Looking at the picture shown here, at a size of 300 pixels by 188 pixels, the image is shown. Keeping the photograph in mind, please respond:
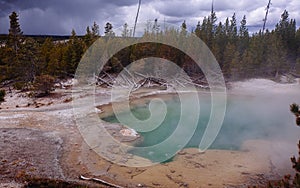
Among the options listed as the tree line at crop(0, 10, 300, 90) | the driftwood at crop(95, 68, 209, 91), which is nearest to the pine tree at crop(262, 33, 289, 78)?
the tree line at crop(0, 10, 300, 90)

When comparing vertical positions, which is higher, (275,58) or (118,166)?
(275,58)

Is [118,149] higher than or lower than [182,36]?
lower

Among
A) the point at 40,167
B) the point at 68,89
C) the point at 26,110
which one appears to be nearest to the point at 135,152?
the point at 40,167

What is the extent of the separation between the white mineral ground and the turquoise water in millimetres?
1231

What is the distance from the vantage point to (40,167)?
40.9 feet

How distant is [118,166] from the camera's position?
13.0m

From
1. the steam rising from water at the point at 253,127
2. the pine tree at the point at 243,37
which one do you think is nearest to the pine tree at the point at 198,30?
the pine tree at the point at 243,37

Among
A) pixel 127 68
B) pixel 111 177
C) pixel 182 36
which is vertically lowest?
pixel 111 177

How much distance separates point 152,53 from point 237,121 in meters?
20.6

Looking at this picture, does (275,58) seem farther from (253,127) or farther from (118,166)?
(118,166)

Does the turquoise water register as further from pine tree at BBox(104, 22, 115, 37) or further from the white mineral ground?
pine tree at BBox(104, 22, 115, 37)

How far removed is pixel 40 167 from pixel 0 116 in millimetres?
10428

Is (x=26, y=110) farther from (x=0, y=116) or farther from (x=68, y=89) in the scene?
(x=68, y=89)

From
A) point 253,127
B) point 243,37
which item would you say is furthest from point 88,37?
point 253,127
